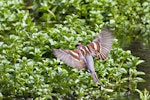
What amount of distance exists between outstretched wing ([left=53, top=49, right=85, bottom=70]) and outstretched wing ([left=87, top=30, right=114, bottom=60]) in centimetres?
21

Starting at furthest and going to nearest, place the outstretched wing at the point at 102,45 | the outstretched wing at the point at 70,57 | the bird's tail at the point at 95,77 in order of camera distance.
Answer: the outstretched wing at the point at 102,45 → the bird's tail at the point at 95,77 → the outstretched wing at the point at 70,57

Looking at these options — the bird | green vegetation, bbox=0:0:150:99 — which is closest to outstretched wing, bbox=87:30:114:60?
the bird

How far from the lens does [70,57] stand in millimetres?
5336

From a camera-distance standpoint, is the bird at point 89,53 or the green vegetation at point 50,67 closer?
the bird at point 89,53

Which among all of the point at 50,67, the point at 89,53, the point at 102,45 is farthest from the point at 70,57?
the point at 102,45

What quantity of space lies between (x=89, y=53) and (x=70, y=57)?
0.76ft

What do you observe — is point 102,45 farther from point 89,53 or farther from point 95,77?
point 95,77

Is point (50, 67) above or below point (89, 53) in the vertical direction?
below

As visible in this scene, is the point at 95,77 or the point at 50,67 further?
the point at 50,67

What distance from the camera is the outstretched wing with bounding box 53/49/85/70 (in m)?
5.31

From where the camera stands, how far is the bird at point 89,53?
210 inches

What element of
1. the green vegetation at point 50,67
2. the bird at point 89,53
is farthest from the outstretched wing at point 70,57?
the green vegetation at point 50,67

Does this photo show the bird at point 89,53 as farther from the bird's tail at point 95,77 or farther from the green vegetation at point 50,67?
the green vegetation at point 50,67

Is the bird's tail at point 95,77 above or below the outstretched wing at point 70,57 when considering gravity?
below
